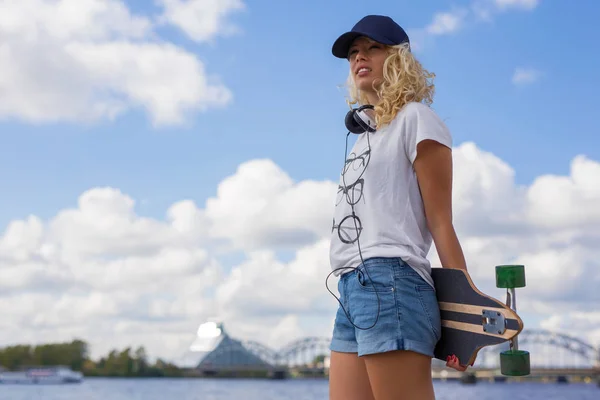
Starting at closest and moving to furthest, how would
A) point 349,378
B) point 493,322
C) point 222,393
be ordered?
point 493,322 → point 349,378 → point 222,393

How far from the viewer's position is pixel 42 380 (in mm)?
109375

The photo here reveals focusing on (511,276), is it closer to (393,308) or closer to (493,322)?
(493,322)

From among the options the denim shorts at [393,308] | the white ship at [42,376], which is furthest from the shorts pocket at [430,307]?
the white ship at [42,376]

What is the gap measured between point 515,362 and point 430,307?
32 cm

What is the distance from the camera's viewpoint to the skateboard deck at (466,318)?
210 centimetres

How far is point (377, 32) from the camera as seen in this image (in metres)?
2.56

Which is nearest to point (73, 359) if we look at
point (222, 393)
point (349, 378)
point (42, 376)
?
point (42, 376)

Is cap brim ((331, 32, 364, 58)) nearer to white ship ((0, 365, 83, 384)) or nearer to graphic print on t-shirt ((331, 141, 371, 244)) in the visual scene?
graphic print on t-shirt ((331, 141, 371, 244))

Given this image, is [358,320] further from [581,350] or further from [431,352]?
[581,350]

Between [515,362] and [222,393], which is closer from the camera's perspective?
[515,362]

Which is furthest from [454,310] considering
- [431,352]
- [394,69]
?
[394,69]

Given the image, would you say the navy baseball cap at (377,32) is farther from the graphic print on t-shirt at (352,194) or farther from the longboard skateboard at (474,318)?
the longboard skateboard at (474,318)

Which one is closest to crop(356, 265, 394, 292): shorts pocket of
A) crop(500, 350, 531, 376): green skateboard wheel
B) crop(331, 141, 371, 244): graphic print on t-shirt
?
crop(331, 141, 371, 244): graphic print on t-shirt

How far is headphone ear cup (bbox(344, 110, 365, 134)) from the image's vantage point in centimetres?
263
